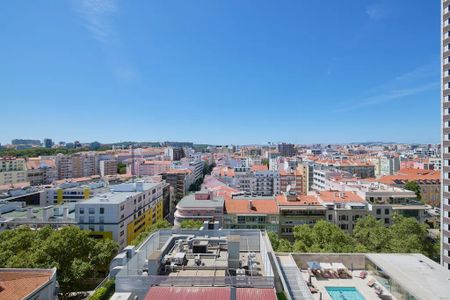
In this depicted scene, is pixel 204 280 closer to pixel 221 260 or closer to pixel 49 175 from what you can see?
pixel 221 260

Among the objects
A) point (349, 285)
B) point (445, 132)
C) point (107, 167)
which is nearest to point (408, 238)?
point (445, 132)

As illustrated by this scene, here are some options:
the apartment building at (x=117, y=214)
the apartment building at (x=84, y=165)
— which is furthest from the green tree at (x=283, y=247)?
the apartment building at (x=84, y=165)

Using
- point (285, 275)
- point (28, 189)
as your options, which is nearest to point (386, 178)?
point (285, 275)

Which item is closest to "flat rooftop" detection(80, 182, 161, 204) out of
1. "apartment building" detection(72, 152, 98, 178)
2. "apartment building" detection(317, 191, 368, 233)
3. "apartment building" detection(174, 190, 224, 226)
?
"apartment building" detection(174, 190, 224, 226)

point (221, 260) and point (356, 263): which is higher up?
point (221, 260)

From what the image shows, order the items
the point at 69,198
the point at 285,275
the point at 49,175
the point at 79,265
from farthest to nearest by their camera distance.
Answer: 1. the point at 49,175
2. the point at 69,198
3. the point at 79,265
4. the point at 285,275

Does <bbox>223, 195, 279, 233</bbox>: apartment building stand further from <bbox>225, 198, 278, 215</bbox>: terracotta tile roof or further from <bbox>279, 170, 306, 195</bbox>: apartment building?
<bbox>279, 170, 306, 195</bbox>: apartment building

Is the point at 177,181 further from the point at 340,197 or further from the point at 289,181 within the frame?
the point at 340,197
